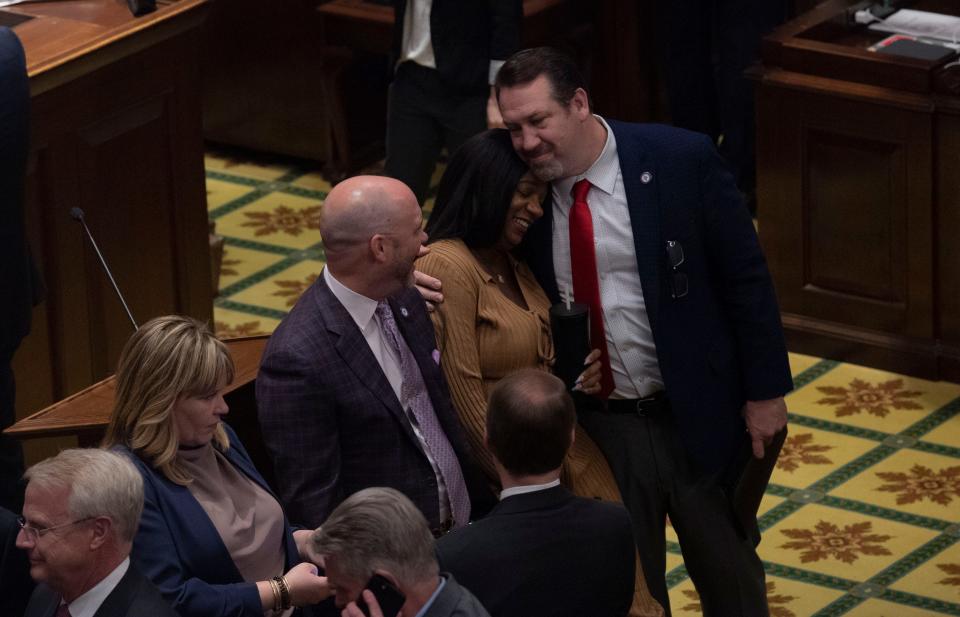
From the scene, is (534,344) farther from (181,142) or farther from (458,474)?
(181,142)

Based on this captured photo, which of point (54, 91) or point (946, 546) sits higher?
point (54, 91)

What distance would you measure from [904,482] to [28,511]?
126 inches

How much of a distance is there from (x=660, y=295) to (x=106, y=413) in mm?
1156

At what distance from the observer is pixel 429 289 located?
3.94m

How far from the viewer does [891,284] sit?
6.38 metres

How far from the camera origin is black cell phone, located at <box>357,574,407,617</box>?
315 cm

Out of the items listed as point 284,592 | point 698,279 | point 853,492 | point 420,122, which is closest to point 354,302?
point 284,592

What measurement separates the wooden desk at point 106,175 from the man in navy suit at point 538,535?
216 cm

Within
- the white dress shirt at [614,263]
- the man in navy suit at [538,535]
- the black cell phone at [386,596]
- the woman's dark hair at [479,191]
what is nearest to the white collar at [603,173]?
the white dress shirt at [614,263]

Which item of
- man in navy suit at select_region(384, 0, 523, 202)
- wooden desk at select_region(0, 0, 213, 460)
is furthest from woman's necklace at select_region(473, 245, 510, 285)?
man in navy suit at select_region(384, 0, 523, 202)

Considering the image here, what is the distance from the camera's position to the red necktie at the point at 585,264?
13.5 feet

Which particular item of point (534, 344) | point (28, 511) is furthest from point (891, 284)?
point (28, 511)

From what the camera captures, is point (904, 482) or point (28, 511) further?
point (904, 482)

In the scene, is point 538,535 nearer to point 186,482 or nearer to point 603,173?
point 186,482
